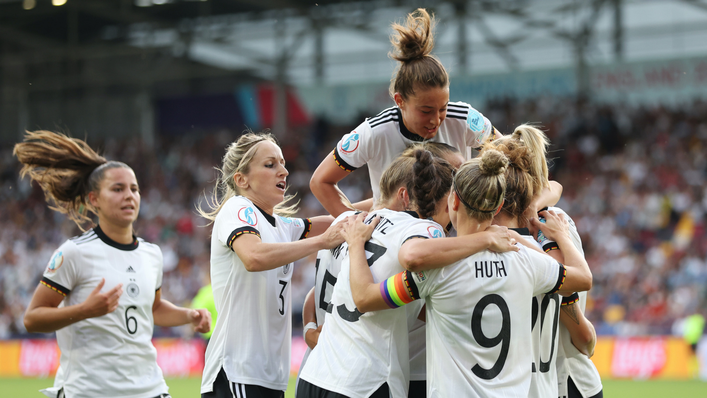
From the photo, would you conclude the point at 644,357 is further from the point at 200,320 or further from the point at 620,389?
the point at 200,320

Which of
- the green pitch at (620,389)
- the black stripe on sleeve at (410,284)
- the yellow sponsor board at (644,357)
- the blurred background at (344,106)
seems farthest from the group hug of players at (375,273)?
the yellow sponsor board at (644,357)

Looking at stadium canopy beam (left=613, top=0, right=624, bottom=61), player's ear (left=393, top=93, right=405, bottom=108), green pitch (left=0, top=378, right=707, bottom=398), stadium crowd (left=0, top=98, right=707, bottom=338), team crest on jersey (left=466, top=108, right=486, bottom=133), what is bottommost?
green pitch (left=0, top=378, right=707, bottom=398)

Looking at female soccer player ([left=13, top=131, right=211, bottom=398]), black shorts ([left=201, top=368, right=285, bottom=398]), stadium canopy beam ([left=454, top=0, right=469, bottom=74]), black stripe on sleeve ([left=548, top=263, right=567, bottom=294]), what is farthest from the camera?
stadium canopy beam ([left=454, top=0, right=469, bottom=74])

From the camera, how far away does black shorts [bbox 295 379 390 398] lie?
3.09 m

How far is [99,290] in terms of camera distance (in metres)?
4.19

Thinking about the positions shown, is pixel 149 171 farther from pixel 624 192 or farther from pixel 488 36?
pixel 624 192

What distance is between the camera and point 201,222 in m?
21.6

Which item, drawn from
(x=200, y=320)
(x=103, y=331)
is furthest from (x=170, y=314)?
(x=103, y=331)

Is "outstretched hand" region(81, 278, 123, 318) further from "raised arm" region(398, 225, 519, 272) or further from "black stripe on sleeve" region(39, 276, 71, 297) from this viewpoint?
"raised arm" region(398, 225, 519, 272)

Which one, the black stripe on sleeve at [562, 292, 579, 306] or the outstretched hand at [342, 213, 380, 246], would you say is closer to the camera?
the outstretched hand at [342, 213, 380, 246]

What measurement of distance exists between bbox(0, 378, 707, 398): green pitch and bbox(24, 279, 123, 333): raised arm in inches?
266

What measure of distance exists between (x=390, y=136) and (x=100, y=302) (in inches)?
79.8

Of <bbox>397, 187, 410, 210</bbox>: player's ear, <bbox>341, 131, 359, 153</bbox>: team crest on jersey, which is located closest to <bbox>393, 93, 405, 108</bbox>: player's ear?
<bbox>341, 131, 359, 153</bbox>: team crest on jersey

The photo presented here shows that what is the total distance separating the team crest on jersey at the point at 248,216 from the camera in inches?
150
